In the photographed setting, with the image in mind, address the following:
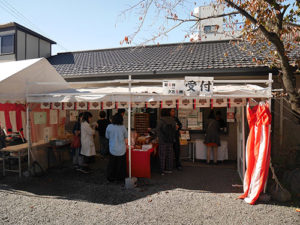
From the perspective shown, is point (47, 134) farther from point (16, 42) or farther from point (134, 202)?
point (16, 42)

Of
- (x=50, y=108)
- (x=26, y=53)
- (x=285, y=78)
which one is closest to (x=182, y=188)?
(x=285, y=78)

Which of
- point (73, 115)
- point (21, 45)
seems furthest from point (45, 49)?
point (73, 115)

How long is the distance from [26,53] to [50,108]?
26.2ft

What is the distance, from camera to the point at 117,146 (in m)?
5.47

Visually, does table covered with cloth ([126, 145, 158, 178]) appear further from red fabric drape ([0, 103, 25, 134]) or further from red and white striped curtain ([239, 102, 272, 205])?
red fabric drape ([0, 103, 25, 134])

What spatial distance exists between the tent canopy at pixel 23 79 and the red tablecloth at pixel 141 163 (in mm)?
2660

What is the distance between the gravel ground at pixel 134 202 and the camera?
3.87m

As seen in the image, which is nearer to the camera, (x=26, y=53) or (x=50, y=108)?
(x=50, y=108)

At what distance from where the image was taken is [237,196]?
4.78 m

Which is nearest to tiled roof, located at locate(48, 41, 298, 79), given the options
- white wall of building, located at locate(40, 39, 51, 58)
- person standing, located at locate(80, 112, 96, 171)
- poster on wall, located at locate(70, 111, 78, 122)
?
white wall of building, located at locate(40, 39, 51, 58)

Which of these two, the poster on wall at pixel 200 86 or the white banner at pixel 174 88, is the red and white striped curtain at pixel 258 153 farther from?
the white banner at pixel 174 88

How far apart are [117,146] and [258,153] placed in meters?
3.13

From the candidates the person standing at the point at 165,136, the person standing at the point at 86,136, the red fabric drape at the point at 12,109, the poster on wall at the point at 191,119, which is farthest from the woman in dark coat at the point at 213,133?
the red fabric drape at the point at 12,109

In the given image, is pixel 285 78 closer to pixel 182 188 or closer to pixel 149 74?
pixel 182 188
